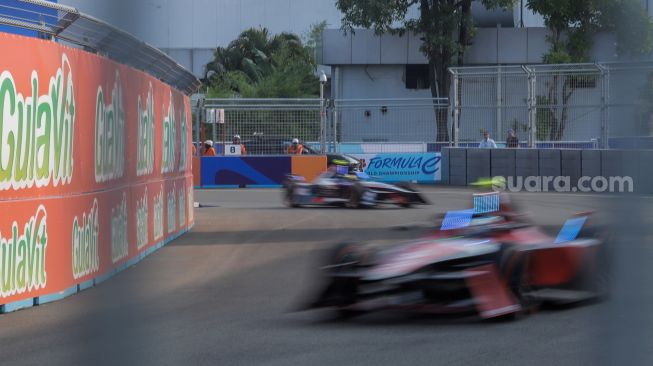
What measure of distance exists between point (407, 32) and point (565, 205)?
1792 cm

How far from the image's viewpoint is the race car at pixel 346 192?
1848cm

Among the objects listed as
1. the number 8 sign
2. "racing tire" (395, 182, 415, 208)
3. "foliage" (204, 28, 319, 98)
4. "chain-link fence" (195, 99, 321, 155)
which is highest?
"foliage" (204, 28, 319, 98)

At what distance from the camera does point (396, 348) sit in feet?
20.4

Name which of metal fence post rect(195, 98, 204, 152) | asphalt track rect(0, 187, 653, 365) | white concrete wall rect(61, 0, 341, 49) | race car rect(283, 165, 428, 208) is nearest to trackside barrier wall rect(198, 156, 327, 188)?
metal fence post rect(195, 98, 204, 152)

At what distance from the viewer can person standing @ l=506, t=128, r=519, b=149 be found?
25375 mm

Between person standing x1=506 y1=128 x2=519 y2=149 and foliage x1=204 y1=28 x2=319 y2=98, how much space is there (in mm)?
17464

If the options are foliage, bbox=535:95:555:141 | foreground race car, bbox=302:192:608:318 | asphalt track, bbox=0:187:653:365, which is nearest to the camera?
asphalt track, bbox=0:187:653:365

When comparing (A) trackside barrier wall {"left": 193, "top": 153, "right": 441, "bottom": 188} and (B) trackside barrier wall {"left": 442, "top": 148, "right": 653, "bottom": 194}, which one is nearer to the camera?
(B) trackside barrier wall {"left": 442, "top": 148, "right": 653, "bottom": 194}

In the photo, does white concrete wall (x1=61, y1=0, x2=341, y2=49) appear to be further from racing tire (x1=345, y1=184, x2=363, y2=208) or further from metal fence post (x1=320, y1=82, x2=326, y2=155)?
metal fence post (x1=320, y1=82, x2=326, y2=155)

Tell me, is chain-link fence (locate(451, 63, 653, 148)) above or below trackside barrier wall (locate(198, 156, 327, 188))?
above

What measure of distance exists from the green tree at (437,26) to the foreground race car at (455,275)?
2012cm

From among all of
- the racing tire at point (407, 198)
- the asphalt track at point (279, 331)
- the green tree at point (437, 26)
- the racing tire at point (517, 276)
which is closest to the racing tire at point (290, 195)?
the racing tire at point (407, 198)

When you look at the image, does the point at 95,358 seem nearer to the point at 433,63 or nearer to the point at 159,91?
the point at 159,91

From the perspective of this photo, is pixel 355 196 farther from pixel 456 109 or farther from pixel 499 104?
pixel 456 109
